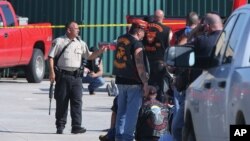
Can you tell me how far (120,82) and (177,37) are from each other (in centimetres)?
158

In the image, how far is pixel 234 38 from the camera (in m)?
7.97

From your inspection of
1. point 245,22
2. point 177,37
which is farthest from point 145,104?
point 245,22

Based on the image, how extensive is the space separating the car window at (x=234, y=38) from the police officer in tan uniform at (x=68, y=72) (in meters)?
6.94

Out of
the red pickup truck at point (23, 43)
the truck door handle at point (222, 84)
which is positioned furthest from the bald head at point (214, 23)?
the red pickup truck at point (23, 43)

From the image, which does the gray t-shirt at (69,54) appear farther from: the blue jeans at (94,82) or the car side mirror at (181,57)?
the blue jeans at (94,82)

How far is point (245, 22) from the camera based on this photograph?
306 inches

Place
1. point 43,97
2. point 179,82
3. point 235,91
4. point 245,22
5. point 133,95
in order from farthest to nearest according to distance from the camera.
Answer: point 43,97 < point 133,95 < point 179,82 < point 245,22 < point 235,91

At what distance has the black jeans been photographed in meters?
15.0

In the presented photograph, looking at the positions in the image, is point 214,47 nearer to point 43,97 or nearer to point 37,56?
point 43,97

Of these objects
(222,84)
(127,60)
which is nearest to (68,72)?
(127,60)

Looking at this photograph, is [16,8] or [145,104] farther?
[16,8]

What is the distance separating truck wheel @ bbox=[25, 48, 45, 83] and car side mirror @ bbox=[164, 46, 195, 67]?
18.0m

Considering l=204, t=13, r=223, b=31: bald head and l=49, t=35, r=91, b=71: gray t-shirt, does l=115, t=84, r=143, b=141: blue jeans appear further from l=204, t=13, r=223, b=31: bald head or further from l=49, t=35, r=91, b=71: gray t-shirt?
l=204, t=13, r=223, b=31: bald head

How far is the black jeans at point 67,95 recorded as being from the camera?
15.0 m
